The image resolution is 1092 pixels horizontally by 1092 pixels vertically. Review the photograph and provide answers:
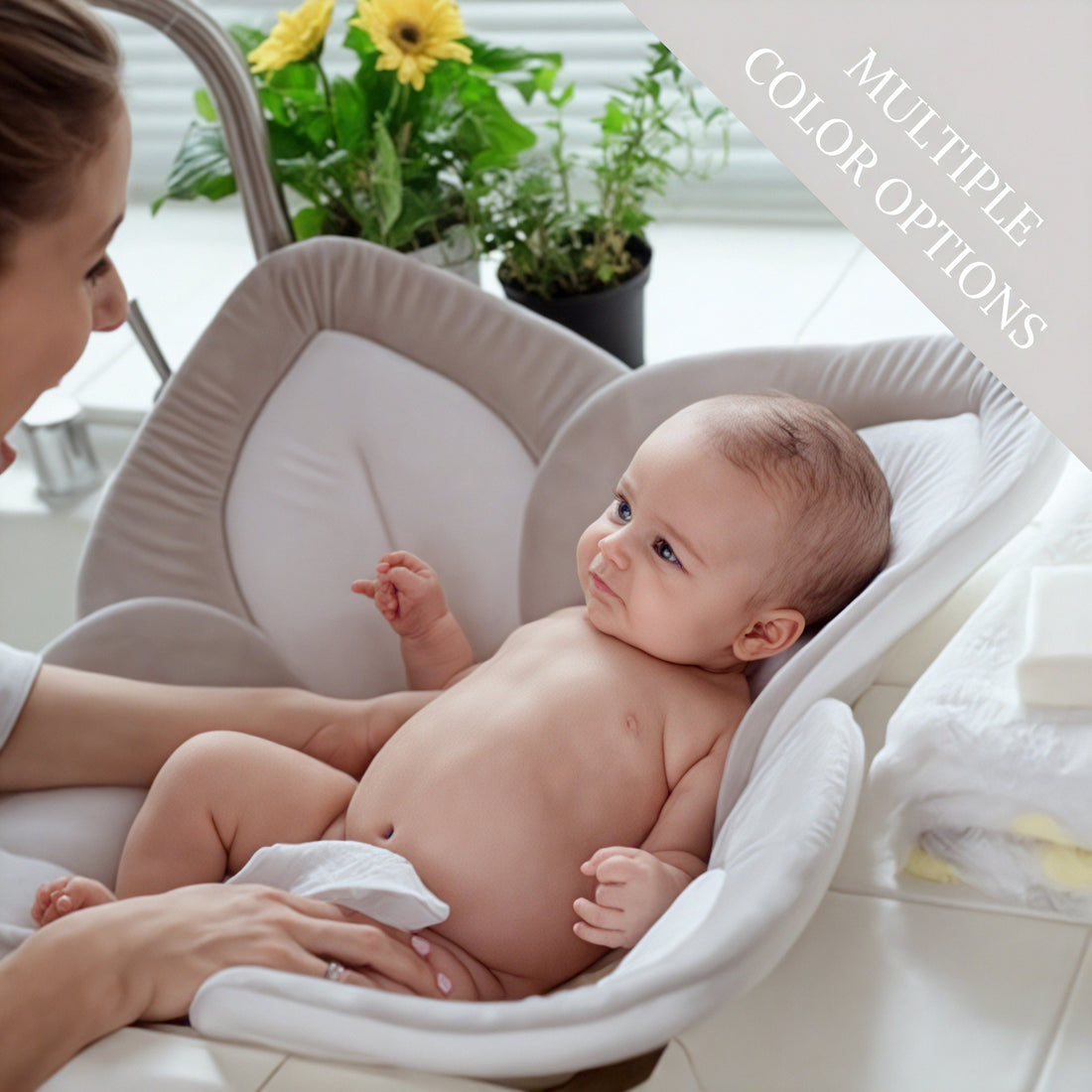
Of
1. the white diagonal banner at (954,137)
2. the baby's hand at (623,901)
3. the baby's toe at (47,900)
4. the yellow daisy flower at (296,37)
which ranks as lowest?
the baby's toe at (47,900)

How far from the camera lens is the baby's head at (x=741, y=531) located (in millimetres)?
1097

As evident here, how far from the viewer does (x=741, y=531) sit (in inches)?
43.4

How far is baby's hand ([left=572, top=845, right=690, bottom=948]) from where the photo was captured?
3.10ft

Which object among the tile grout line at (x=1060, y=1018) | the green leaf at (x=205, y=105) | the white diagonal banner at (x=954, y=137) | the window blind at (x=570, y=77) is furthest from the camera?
the window blind at (x=570, y=77)

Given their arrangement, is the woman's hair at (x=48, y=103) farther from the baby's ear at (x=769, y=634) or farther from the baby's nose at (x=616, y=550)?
the baby's ear at (x=769, y=634)

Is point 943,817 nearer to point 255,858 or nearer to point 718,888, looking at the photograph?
point 718,888

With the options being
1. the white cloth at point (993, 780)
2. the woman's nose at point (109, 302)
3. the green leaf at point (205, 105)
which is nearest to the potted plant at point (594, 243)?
the green leaf at point (205, 105)

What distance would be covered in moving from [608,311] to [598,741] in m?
0.76

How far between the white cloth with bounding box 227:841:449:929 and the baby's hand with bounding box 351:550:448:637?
29 cm

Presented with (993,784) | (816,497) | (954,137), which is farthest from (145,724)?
(954,137)

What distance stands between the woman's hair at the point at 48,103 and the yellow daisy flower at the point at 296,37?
0.81m

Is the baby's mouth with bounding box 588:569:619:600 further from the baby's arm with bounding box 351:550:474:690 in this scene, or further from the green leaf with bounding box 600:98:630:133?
the green leaf with bounding box 600:98:630:133

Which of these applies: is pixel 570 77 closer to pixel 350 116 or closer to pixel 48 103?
pixel 350 116

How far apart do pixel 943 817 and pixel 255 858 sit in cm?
49
